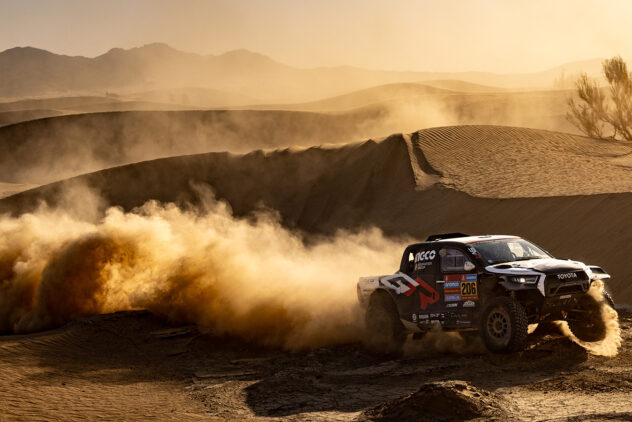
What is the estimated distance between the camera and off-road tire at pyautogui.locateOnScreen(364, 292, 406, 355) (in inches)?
535

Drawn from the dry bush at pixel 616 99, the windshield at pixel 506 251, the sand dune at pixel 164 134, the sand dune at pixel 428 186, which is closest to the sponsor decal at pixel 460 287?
the windshield at pixel 506 251

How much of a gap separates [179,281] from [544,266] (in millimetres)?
10069

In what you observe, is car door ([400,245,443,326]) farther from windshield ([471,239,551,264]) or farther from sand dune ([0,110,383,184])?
sand dune ([0,110,383,184])

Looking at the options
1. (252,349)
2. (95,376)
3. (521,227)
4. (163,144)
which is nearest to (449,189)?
(521,227)

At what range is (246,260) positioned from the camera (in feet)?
62.8

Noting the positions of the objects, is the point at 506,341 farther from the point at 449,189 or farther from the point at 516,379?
the point at 449,189

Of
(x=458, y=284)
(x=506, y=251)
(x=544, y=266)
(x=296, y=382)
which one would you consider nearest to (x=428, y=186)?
(x=506, y=251)

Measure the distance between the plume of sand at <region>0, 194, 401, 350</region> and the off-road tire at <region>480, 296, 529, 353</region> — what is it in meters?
3.76

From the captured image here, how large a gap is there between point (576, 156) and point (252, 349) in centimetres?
2799

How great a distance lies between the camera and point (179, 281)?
18938 millimetres

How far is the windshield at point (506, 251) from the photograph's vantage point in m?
12.2

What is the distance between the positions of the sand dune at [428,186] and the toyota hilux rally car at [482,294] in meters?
9.38

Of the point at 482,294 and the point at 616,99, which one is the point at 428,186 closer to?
the point at 616,99

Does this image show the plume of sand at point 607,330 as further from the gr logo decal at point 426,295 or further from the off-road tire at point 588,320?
the gr logo decal at point 426,295
